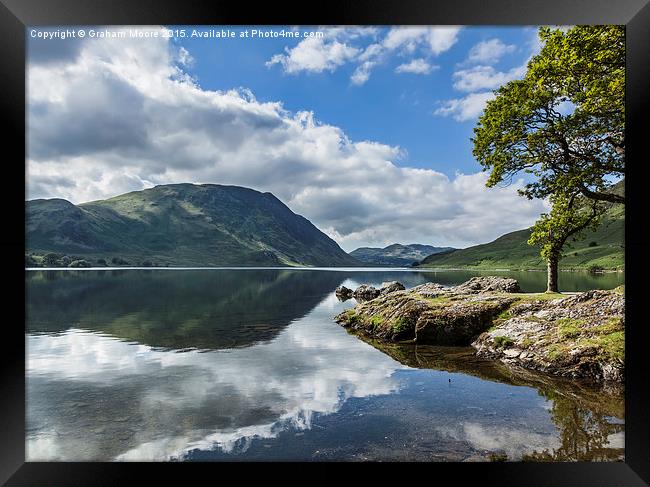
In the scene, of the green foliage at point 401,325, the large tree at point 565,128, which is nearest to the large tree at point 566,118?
the large tree at point 565,128

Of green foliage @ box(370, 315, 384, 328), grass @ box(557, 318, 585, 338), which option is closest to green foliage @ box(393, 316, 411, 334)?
green foliage @ box(370, 315, 384, 328)

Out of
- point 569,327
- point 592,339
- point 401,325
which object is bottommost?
point 401,325

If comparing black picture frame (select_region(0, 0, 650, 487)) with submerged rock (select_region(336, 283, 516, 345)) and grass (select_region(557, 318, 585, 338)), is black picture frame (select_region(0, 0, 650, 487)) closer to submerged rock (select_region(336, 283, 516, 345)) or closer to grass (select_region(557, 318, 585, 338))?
grass (select_region(557, 318, 585, 338))

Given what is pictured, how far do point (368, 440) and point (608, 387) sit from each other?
10.4 meters

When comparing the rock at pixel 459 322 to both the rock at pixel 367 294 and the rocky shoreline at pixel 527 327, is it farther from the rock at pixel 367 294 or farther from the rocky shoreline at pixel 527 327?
the rock at pixel 367 294

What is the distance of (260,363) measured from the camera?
2198 cm

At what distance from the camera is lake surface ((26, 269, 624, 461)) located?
11.0m

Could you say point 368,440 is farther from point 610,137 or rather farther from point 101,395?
point 610,137

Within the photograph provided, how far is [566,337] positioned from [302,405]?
1350cm

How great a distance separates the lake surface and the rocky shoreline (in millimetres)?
1283

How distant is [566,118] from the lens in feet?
67.8
